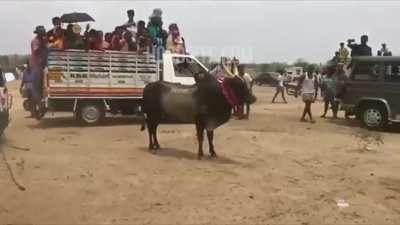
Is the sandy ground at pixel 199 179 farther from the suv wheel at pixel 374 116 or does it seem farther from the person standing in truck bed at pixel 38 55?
the person standing in truck bed at pixel 38 55

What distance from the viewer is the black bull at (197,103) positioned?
34.7 feet

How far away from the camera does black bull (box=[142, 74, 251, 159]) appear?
34.7 ft

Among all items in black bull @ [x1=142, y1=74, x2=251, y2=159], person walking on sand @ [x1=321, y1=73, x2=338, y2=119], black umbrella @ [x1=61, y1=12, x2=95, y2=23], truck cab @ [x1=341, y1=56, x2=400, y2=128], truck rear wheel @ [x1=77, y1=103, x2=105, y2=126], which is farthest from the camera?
person walking on sand @ [x1=321, y1=73, x2=338, y2=119]

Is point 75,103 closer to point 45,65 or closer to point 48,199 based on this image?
point 45,65

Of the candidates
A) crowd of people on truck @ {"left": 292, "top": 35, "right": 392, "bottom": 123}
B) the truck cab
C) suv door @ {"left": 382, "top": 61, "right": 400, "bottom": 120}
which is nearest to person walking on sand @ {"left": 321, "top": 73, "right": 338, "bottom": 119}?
crowd of people on truck @ {"left": 292, "top": 35, "right": 392, "bottom": 123}

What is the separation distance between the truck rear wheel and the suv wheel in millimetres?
6837

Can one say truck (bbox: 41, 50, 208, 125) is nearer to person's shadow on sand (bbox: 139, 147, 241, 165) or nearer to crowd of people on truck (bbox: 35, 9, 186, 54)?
crowd of people on truck (bbox: 35, 9, 186, 54)

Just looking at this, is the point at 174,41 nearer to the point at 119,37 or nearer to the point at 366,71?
the point at 119,37

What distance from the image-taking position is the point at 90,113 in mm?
15695

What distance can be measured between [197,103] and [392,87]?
21.5 feet

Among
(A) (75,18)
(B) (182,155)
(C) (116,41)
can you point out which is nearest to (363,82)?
(C) (116,41)

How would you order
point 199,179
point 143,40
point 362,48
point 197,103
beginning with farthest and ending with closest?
point 362,48 → point 143,40 → point 197,103 → point 199,179

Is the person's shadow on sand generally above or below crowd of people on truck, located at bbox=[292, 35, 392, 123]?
below

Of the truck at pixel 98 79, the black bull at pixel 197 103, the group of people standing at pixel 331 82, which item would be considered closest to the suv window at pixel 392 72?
the group of people standing at pixel 331 82
